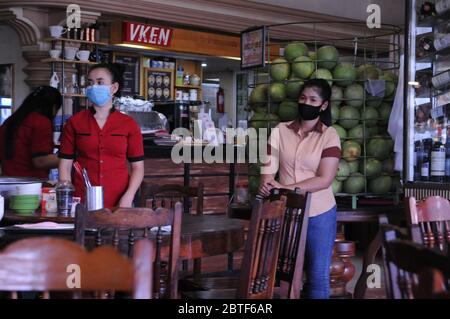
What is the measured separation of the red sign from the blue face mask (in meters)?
5.89

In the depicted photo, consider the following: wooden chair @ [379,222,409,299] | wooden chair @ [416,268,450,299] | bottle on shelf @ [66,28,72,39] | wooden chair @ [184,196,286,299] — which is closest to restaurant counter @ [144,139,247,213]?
bottle on shelf @ [66,28,72,39]

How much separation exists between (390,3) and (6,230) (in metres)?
10.7

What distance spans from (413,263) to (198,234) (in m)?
1.66

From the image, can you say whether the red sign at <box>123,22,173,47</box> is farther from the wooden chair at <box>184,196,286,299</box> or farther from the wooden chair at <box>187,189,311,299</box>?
the wooden chair at <box>184,196,286,299</box>

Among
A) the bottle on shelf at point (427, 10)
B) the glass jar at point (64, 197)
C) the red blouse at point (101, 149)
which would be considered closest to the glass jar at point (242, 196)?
the red blouse at point (101, 149)

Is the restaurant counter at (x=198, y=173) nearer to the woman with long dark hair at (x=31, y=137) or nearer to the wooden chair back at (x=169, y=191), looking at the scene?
the woman with long dark hair at (x=31, y=137)

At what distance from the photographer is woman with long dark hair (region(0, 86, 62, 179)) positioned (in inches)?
182

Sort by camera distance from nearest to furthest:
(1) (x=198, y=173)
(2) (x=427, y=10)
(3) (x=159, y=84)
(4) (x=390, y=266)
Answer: (4) (x=390, y=266)
(2) (x=427, y=10)
(1) (x=198, y=173)
(3) (x=159, y=84)

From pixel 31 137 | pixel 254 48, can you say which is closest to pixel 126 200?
pixel 31 137

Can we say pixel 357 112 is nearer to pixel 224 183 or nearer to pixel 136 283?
pixel 224 183

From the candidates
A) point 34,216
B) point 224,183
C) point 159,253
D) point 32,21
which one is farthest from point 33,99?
point 32,21

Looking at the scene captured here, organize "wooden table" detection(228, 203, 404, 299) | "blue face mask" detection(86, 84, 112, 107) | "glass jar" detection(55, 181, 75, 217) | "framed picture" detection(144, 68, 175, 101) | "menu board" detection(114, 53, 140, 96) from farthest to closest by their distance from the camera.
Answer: "framed picture" detection(144, 68, 175, 101), "menu board" detection(114, 53, 140, 96), "wooden table" detection(228, 203, 404, 299), "blue face mask" detection(86, 84, 112, 107), "glass jar" detection(55, 181, 75, 217)

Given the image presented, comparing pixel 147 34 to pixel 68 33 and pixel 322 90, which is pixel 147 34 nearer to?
pixel 68 33

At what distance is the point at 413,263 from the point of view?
145cm
